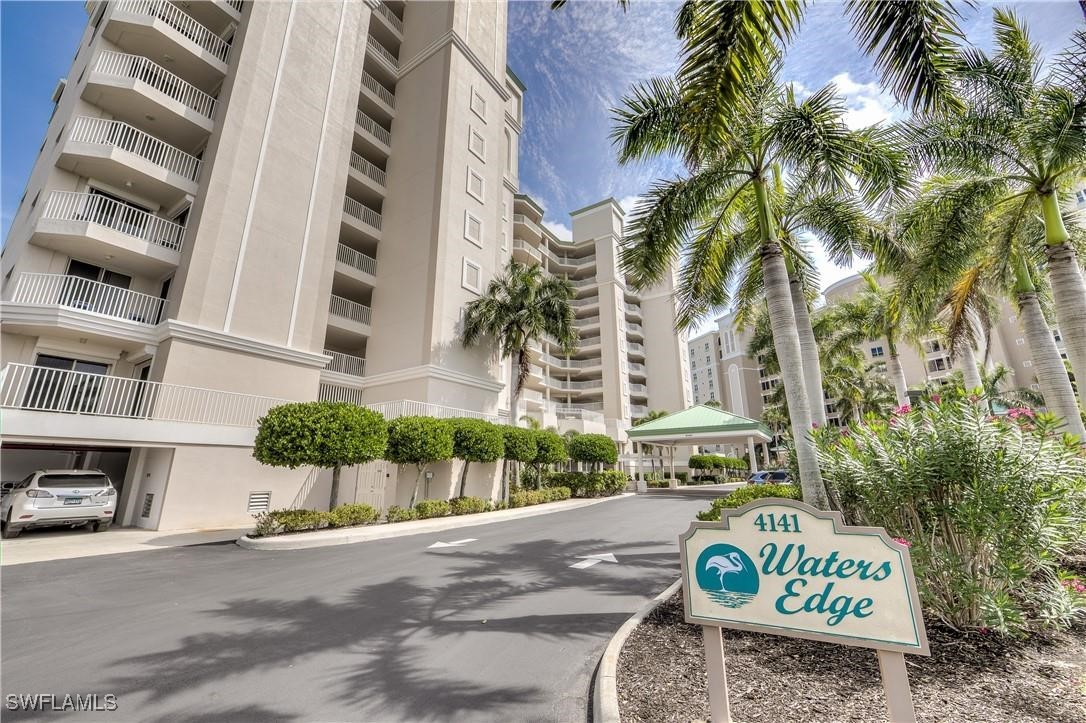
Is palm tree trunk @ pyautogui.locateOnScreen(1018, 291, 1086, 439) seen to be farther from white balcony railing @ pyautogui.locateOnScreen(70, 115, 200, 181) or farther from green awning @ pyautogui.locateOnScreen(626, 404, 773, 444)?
white balcony railing @ pyautogui.locateOnScreen(70, 115, 200, 181)

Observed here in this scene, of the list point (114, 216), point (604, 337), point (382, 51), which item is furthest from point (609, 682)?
point (604, 337)

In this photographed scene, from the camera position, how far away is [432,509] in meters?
15.1

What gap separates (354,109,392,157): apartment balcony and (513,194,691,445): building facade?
15.6 meters

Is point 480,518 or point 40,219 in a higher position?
point 40,219

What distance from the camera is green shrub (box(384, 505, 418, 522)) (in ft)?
45.0

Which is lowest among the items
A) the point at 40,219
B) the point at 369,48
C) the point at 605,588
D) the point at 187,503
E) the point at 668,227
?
the point at 605,588

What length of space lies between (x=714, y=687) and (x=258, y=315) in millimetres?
17290

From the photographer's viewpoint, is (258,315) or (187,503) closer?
(187,503)

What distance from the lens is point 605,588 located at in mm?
6578

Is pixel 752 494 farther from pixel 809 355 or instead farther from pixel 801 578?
pixel 801 578

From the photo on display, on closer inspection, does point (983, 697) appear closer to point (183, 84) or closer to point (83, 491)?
point (83, 491)

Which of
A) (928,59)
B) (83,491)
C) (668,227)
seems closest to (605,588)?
(668,227)

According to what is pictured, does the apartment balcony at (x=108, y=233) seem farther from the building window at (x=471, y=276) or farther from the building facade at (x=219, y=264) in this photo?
the building window at (x=471, y=276)

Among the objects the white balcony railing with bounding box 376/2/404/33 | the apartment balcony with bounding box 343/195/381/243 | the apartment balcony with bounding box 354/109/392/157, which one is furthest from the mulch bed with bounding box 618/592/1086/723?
the white balcony railing with bounding box 376/2/404/33
